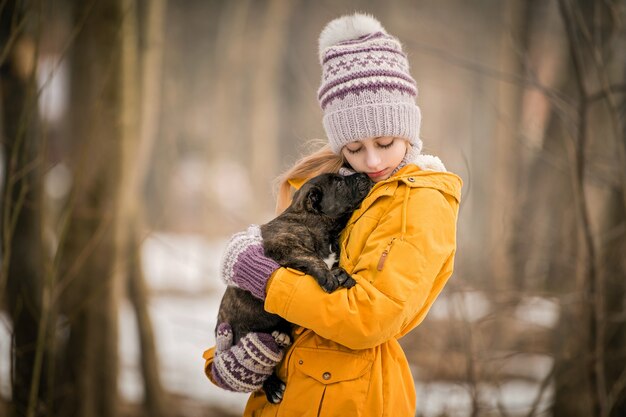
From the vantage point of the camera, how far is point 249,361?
2.45m

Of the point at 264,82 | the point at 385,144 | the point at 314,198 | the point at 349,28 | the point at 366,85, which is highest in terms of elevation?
the point at 264,82

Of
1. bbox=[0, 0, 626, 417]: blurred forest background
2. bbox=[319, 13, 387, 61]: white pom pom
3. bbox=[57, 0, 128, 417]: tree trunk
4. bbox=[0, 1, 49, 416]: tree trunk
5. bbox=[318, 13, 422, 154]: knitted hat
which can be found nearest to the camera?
bbox=[318, 13, 422, 154]: knitted hat

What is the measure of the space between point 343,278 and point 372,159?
52cm

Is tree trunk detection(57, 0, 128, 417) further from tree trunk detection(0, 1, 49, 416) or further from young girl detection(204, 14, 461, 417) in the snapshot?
young girl detection(204, 14, 461, 417)

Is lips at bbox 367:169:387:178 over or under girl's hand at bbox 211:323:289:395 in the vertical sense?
over

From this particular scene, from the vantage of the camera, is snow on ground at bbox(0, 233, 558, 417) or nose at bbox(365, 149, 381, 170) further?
snow on ground at bbox(0, 233, 558, 417)

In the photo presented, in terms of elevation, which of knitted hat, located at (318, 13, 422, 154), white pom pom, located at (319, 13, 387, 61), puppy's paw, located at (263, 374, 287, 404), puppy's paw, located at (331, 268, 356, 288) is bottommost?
puppy's paw, located at (263, 374, 287, 404)

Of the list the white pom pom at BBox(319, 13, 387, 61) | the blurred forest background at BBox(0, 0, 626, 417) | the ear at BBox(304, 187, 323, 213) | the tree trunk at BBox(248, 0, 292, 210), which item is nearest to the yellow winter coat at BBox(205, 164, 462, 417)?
the ear at BBox(304, 187, 323, 213)

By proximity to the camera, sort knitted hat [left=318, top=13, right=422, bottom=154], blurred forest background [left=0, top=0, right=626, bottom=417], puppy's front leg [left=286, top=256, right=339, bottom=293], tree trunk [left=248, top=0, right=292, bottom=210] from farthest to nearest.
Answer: tree trunk [left=248, top=0, right=292, bottom=210]
blurred forest background [left=0, top=0, right=626, bottom=417]
knitted hat [left=318, top=13, right=422, bottom=154]
puppy's front leg [left=286, top=256, right=339, bottom=293]

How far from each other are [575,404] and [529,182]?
6.63 m

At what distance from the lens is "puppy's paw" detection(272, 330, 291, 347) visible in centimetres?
250

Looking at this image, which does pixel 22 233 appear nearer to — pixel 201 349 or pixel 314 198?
pixel 314 198

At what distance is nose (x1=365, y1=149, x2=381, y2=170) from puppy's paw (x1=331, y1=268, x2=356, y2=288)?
1.49ft

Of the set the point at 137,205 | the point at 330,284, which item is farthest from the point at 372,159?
the point at 137,205
